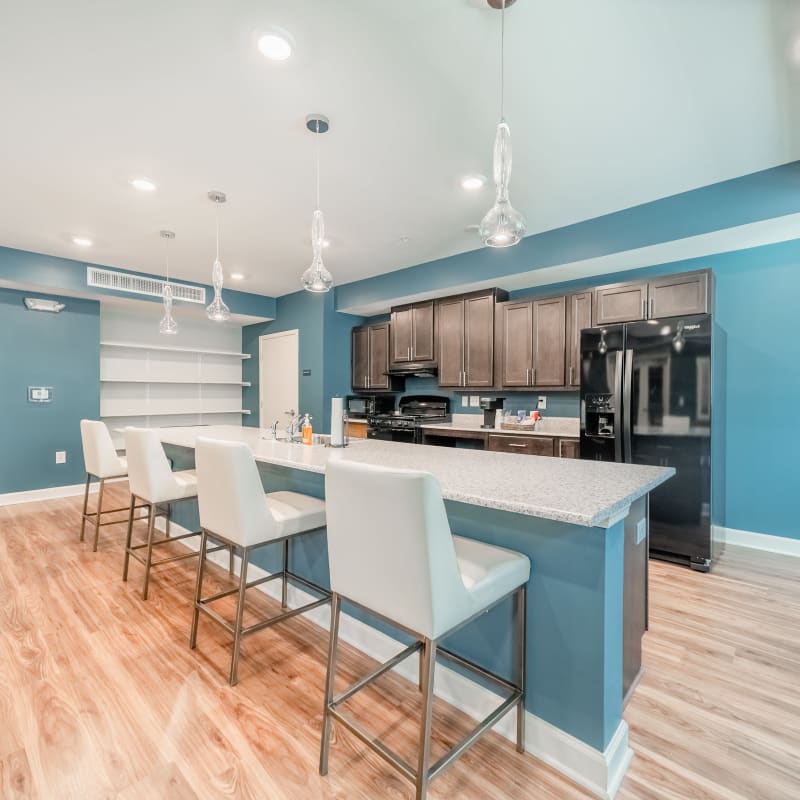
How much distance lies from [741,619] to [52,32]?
167 inches

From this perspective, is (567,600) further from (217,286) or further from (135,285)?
(135,285)

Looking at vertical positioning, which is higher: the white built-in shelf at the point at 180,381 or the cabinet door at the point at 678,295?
the cabinet door at the point at 678,295

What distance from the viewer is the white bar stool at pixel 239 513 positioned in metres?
1.80

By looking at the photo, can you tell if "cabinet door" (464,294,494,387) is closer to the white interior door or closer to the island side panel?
the white interior door

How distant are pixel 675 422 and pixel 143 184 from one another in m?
4.06

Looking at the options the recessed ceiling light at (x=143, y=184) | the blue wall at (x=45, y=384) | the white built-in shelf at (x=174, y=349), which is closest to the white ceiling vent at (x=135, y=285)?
the blue wall at (x=45, y=384)

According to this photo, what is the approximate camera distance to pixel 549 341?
4.02 metres

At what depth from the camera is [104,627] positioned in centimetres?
228

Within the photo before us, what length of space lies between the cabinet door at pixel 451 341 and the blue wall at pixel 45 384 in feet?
13.7

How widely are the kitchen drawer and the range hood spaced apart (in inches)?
49.4

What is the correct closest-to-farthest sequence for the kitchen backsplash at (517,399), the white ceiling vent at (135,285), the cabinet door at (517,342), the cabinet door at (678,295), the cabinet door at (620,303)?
the cabinet door at (678,295) < the cabinet door at (620,303) < the cabinet door at (517,342) < the kitchen backsplash at (517,399) < the white ceiling vent at (135,285)

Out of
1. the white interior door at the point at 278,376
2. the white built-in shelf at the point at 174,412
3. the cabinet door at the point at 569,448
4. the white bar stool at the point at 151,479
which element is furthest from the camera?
the white interior door at the point at 278,376

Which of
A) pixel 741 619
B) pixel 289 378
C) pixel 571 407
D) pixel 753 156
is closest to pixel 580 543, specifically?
pixel 741 619

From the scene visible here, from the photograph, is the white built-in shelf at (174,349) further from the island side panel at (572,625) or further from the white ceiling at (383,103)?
the island side panel at (572,625)
